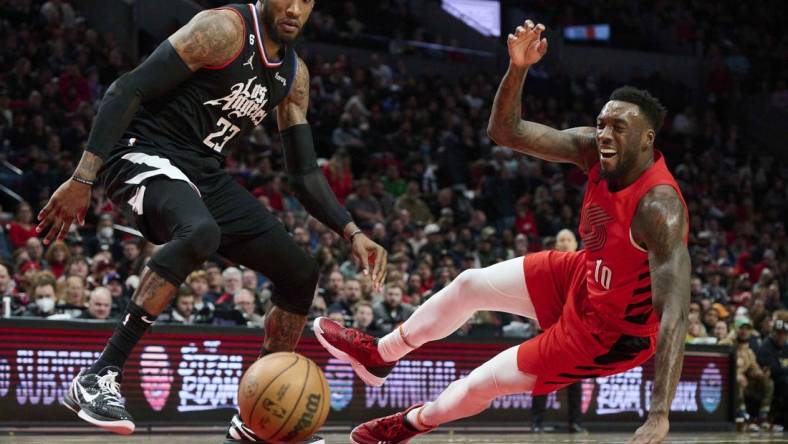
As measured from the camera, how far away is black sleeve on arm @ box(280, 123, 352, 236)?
6391mm

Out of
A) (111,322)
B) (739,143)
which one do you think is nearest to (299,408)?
(111,322)

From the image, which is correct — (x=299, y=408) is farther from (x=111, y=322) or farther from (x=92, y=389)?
(x=111, y=322)

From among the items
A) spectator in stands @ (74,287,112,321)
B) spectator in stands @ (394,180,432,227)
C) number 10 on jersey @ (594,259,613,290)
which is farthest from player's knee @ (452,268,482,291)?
spectator in stands @ (394,180,432,227)

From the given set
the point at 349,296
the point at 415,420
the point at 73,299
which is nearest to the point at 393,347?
the point at 415,420

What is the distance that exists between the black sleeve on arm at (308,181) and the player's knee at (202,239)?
3.67 feet

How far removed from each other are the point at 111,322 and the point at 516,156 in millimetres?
11580

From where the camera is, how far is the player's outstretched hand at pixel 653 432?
15.2ft

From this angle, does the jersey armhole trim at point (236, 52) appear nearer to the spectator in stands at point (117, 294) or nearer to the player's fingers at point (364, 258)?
the player's fingers at point (364, 258)

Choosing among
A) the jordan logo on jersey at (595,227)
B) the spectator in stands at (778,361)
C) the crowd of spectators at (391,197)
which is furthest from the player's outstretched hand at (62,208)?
the spectator in stands at (778,361)

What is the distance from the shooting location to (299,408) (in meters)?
5.23

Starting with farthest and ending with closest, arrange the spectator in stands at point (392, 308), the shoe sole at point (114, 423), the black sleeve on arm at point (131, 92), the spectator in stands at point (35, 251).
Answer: the spectator in stands at point (392, 308) < the spectator in stands at point (35, 251) < the black sleeve on arm at point (131, 92) < the shoe sole at point (114, 423)

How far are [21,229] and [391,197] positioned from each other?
5914mm

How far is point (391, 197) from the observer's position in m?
16.8

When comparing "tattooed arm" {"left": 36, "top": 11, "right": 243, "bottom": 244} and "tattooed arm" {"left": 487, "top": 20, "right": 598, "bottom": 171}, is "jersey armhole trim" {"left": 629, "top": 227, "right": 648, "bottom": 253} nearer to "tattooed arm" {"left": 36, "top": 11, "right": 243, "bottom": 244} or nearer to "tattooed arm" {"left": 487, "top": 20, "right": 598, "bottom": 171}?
"tattooed arm" {"left": 487, "top": 20, "right": 598, "bottom": 171}
